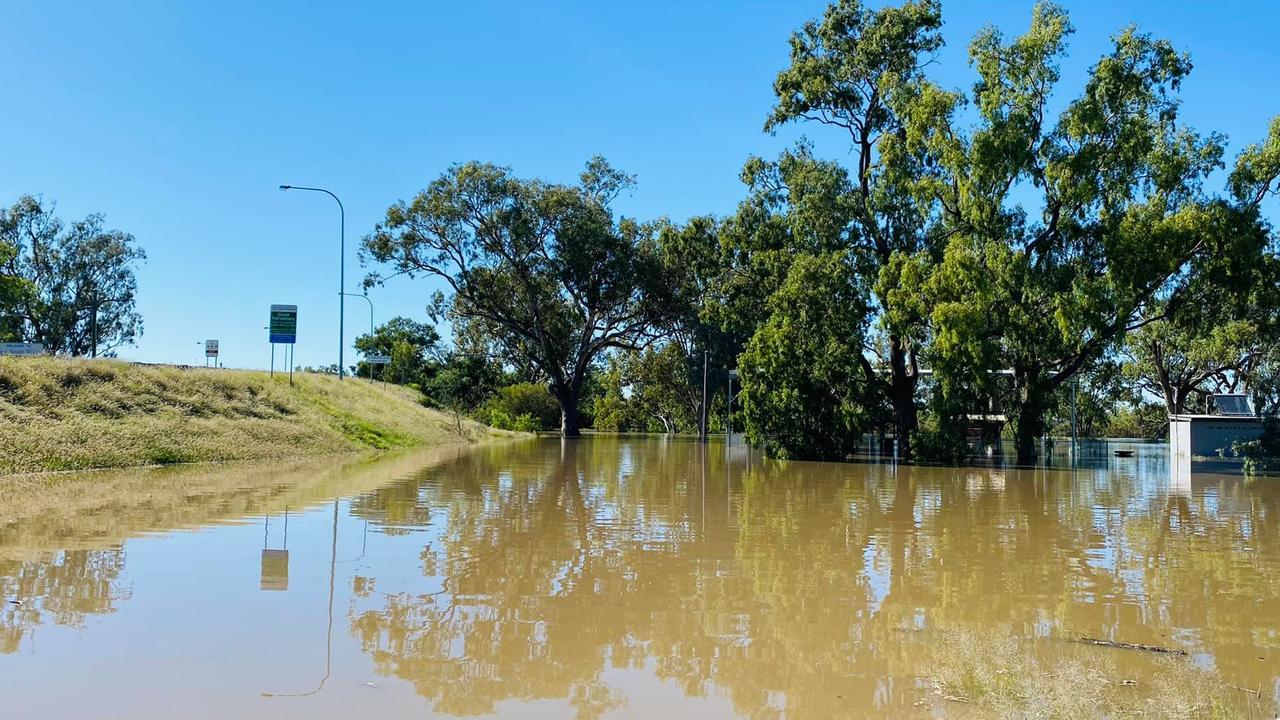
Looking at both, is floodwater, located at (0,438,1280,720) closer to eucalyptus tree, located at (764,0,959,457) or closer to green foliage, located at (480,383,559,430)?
eucalyptus tree, located at (764,0,959,457)

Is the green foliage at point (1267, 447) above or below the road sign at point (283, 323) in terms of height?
below

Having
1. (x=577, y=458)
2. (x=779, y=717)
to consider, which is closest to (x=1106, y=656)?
(x=779, y=717)

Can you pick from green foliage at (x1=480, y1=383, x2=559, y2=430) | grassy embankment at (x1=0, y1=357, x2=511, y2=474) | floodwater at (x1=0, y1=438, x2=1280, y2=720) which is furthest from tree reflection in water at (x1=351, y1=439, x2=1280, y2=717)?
green foliage at (x1=480, y1=383, x2=559, y2=430)

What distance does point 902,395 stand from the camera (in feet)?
108

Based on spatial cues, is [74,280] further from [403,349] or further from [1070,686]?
[1070,686]

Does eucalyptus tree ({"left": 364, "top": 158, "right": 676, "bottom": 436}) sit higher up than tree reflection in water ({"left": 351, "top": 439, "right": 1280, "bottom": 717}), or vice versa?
eucalyptus tree ({"left": 364, "top": 158, "right": 676, "bottom": 436})

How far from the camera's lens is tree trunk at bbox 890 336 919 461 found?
107 feet

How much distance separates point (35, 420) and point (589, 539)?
17.5 m

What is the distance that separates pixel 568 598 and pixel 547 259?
147ft

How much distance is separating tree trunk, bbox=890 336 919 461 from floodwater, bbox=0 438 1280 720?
1617cm

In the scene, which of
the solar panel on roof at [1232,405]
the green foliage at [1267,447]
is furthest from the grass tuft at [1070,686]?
the solar panel on roof at [1232,405]

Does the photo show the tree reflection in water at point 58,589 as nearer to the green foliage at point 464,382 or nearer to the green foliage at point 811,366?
the green foliage at point 811,366

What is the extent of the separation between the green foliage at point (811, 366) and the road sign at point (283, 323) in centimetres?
1945

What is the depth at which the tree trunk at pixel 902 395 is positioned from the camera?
32.7 m
